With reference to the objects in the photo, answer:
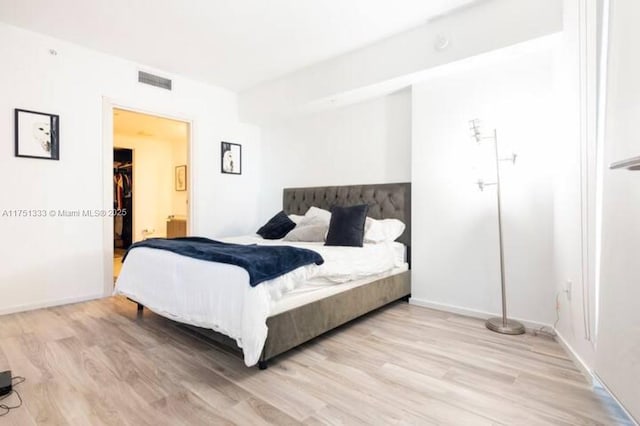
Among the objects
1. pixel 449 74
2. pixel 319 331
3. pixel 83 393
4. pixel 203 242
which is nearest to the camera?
pixel 83 393

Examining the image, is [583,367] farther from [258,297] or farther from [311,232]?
[311,232]

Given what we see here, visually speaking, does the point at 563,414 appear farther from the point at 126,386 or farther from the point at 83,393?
the point at 83,393

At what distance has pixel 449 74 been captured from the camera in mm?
3246

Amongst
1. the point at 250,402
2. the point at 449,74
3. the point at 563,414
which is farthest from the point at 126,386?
the point at 449,74

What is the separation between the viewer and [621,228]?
58.9 inches

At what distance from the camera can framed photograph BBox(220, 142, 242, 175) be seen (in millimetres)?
4953

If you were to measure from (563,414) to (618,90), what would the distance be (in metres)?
1.57

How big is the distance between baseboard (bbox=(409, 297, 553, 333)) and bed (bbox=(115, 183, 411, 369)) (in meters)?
0.19

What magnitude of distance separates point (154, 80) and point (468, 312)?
4.48 meters

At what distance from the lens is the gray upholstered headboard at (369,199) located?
12.1 ft

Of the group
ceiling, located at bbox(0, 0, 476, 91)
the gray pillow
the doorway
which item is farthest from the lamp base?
the doorway

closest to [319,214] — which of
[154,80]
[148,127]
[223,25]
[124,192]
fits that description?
[223,25]

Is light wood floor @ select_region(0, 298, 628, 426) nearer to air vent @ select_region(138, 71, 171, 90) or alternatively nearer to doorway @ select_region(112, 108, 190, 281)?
air vent @ select_region(138, 71, 171, 90)

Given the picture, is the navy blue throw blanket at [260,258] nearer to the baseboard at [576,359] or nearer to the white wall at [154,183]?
the baseboard at [576,359]
